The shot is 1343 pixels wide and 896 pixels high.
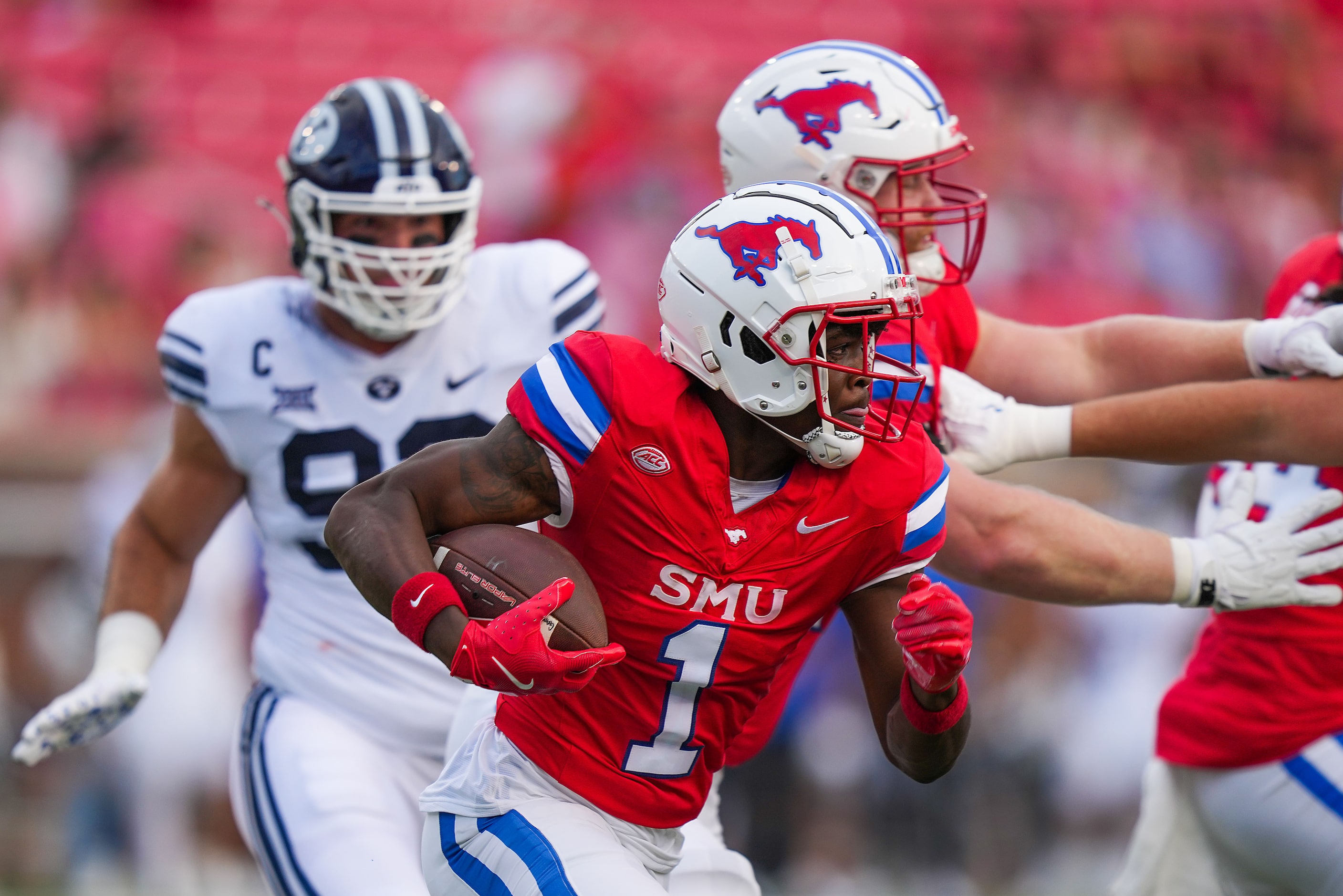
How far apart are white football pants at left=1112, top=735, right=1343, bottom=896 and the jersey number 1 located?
4.69 ft

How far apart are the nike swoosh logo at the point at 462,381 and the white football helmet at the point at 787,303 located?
1.08 meters

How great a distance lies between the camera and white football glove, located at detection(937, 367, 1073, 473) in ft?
9.95

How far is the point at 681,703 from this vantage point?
2.49m

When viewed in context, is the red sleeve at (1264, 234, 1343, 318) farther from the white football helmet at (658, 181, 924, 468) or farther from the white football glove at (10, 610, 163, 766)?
the white football glove at (10, 610, 163, 766)

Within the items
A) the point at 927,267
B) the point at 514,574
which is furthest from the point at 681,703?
the point at 927,267

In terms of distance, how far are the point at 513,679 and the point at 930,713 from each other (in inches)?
27.0

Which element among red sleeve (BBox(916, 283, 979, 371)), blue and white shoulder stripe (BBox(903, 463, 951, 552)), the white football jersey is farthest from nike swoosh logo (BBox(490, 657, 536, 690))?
red sleeve (BBox(916, 283, 979, 371))

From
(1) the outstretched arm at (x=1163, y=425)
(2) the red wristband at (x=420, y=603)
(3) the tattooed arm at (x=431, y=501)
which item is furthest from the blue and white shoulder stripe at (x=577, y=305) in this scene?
(2) the red wristband at (x=420, y=603)

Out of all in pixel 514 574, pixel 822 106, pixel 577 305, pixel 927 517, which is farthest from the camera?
pixel 577 305

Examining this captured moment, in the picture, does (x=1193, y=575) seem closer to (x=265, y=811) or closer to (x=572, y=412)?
(x=572, y=412)

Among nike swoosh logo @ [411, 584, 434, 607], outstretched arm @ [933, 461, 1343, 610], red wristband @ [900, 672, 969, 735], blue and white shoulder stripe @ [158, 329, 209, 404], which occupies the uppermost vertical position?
nike swoosh logo @ [411, 584, 434, 607]

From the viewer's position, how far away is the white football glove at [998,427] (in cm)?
303

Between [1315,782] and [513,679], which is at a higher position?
[513,679]

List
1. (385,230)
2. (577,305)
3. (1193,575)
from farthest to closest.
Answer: (577,305)
(385,230)
(1193,575)
